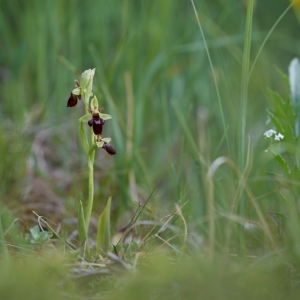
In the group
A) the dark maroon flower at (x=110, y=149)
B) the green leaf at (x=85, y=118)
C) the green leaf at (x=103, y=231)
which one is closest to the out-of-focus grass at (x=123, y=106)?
the green leaf at (x=103, y=231)

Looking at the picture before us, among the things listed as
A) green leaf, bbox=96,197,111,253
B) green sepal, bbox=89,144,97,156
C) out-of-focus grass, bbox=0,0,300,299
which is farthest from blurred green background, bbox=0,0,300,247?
green sepal, bbox=89,144,97,156

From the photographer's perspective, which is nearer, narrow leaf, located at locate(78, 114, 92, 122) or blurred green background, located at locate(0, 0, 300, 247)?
narrow leaf, located at locate(78, 114, 92, 122)

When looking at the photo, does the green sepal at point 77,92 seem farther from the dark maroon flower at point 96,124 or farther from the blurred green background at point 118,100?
the blurred green background at point 118,100

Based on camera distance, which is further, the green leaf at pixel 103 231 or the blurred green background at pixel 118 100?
the blurred green background at pixel 118 100

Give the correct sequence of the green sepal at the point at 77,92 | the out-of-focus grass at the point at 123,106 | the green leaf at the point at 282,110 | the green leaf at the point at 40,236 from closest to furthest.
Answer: the green leaf at the point at 40,236 → the green sepal at the point at 77,92 → the green leaf at the point at 282,110 → the out-of-focus grass at the point at 123,106

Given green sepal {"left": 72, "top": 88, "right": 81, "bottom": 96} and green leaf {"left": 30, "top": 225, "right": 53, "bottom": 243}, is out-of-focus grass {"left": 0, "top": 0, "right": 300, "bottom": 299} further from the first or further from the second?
green sepal {"left": 72, "top": 88, "right": 81, "bottom": 96}

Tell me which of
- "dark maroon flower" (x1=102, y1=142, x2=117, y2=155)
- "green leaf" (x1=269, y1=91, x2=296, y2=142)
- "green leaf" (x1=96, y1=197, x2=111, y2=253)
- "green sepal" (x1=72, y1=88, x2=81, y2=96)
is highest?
"green sepal" (x1=72, y1=88, x2=81, y2=96)

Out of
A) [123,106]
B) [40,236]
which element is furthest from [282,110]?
[123,106]
